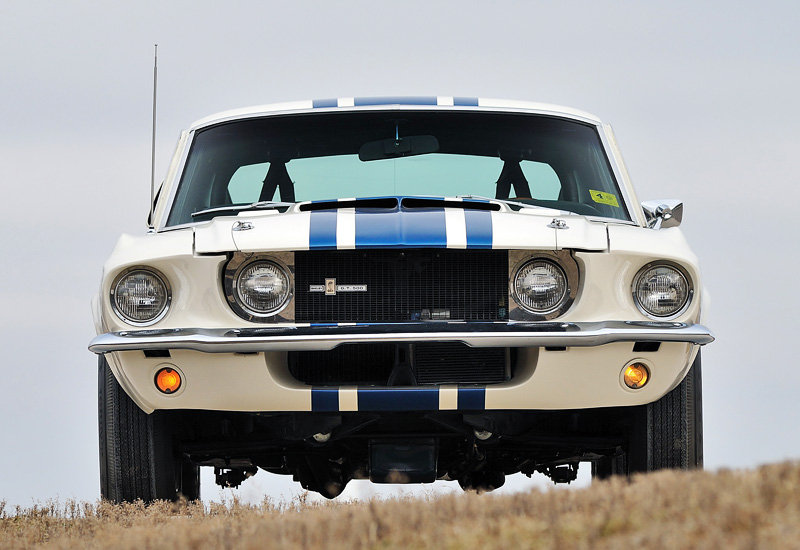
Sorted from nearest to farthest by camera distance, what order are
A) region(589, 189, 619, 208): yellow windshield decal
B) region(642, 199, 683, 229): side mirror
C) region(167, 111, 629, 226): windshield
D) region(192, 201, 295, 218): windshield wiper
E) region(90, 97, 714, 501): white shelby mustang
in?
region(90, 97, 714, 501): white shelby mustang, region(192, 201, 295, 218): windshield wiper, region(642, 199, 683, 229): side mirror, region(589, 189, 619, 208): yellow windshield decal, region(167, 111, 629, 226): windshield

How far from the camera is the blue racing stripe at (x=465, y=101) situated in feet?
20.8

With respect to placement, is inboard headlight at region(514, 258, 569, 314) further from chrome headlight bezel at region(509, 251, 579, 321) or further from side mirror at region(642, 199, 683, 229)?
side mirror at region(642, 199, 683, 229)

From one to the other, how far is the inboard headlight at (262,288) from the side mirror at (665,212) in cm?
206

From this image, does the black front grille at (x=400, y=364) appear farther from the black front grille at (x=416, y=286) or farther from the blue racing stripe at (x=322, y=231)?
the blue racing stripe at (x=322, y=231)

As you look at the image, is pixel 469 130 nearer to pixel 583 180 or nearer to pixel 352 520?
pixel 583 180

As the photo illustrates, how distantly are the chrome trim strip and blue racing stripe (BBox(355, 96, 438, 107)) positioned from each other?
1.96 m

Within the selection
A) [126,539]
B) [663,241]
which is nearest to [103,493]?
[126,539]

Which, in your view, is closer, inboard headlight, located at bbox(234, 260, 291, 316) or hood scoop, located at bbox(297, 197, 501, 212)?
inboard headlight, located at bbox(234, 260, 291, 316)

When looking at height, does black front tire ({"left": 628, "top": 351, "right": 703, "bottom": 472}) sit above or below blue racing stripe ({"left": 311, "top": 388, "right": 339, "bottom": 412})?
below

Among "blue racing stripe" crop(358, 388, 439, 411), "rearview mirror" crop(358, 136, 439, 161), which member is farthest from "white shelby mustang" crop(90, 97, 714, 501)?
"rearview mirror" crop(358, 136, 439, 161)

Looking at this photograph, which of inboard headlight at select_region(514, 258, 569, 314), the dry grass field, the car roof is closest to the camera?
the dry grass field

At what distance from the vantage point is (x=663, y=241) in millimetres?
5047

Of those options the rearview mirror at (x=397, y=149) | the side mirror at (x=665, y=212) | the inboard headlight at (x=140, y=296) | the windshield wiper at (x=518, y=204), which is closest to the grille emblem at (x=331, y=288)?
the inboard headlight at (x=140, y=296)

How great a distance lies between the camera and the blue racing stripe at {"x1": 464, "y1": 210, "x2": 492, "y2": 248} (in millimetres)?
4793
